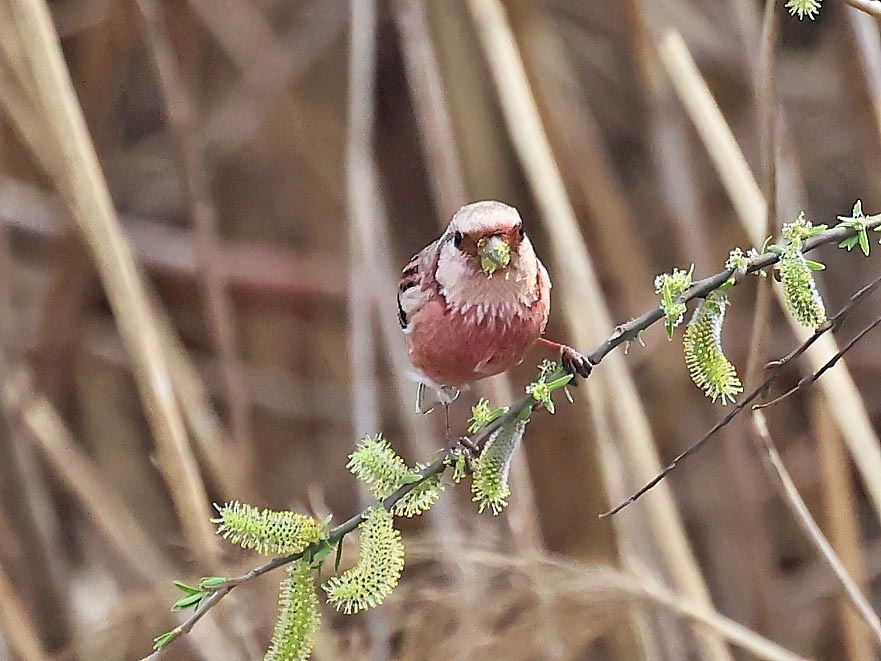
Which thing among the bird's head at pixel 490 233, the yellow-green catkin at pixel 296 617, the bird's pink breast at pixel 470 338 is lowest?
the yellow-green catkin at pixel 296 617

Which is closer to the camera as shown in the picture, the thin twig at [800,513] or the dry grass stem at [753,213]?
the thin twig at [800,513]

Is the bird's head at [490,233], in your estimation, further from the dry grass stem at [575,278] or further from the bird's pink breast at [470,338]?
the dry grass stem at [575,278]

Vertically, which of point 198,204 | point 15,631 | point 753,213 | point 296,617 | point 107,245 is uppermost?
point 198,204

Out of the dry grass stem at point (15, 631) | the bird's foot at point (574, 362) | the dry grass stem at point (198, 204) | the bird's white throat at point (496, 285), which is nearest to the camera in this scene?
the bird's foot at point (574, 362)

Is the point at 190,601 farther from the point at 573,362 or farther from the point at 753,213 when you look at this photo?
the point at 753,213

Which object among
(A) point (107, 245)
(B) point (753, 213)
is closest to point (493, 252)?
(B) point (753, 213)

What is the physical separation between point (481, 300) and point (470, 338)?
0.10 feet

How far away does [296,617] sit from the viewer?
1.76 ft

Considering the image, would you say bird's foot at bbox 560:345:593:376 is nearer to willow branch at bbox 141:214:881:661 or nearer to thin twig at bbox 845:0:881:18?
willow branch at bbox 141:214:881:661

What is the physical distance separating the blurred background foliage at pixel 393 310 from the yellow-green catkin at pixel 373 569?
1.63ft

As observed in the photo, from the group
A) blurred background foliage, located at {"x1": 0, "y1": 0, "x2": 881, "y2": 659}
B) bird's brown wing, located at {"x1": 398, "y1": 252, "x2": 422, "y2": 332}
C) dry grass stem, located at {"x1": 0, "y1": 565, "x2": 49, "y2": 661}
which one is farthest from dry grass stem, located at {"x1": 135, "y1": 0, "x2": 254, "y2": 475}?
bird's brown wing, located at {"x1": 398, "y1": 252, "x2": 422, "y2": 332}

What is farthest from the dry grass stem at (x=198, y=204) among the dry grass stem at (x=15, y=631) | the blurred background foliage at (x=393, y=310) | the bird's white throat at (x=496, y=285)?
the bird's white throat at (x=496, y=285)

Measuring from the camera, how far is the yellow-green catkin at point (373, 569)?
52cm

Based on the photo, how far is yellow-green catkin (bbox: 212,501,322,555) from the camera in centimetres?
53
